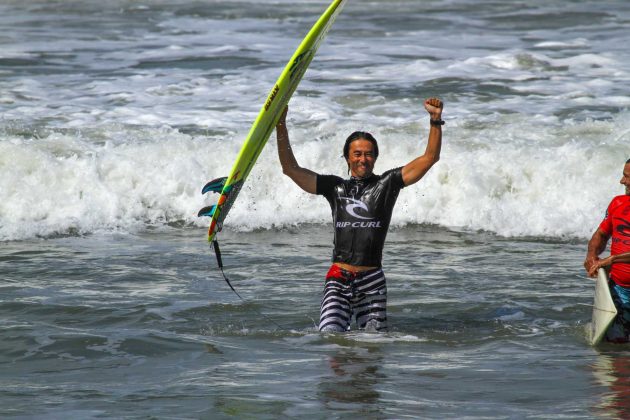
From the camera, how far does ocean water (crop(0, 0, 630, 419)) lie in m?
5.71

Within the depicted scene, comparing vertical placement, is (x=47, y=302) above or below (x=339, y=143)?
below

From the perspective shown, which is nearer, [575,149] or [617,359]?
[617,359]

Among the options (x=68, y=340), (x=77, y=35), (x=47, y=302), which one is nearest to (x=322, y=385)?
(x=68, y=340)

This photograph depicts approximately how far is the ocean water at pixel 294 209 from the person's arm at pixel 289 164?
97cm

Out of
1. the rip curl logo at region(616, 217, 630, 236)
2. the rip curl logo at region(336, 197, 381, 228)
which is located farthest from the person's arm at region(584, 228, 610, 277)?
the rip curl logo at region(336, 197, 381, 228)

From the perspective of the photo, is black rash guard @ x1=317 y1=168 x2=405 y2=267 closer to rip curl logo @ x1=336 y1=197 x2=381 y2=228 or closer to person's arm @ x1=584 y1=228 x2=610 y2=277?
rip curl logo @ x1=336 y1=197 x2=381 y2=228

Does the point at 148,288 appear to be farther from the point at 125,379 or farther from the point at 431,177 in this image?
the point at 431,177

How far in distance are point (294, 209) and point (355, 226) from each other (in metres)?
5.62

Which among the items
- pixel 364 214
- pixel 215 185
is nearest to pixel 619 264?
pixel 364 214

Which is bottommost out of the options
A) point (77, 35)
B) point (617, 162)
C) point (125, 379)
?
point (125, 379)

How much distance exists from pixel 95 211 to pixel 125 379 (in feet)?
20.2

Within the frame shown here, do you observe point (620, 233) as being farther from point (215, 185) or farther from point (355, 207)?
point (215, 185)

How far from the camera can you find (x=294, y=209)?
12047 mm

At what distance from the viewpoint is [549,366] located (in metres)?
6.04
